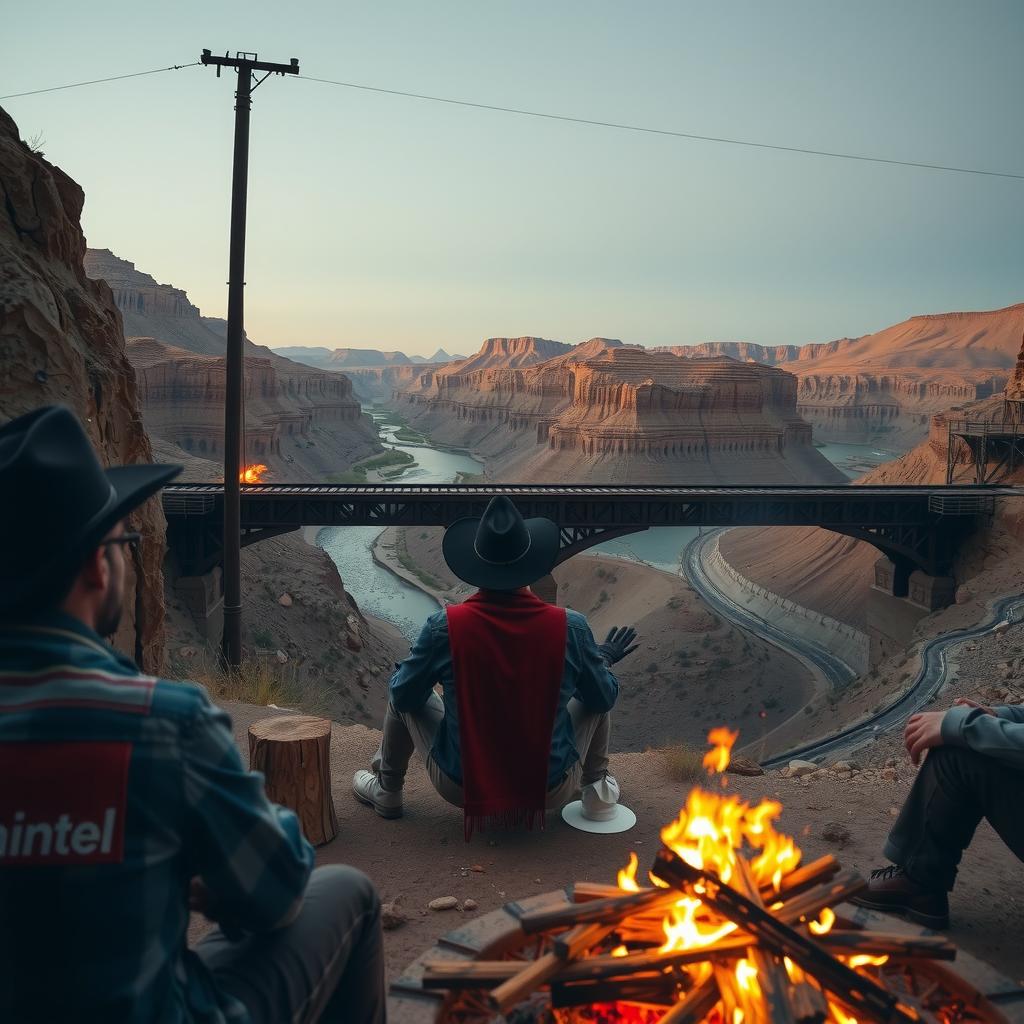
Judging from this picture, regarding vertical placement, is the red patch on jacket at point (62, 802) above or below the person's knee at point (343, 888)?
above

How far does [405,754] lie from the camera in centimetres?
521

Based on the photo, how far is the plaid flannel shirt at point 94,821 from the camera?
1.67 meters

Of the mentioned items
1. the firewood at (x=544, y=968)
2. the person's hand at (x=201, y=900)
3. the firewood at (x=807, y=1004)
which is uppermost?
the person's hand at (x=201, y=900)

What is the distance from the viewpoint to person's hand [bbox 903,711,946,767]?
12.0 ft

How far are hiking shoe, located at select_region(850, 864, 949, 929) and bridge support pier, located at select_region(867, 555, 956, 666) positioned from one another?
24.7 metres

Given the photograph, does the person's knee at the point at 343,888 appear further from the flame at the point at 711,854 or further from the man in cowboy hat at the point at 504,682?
the man in cowboy hat at the point at 504,682

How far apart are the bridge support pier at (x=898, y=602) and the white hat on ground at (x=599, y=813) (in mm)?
23945

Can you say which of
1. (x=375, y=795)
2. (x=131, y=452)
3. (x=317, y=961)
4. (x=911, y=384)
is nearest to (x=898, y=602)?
(x=131, y=452)

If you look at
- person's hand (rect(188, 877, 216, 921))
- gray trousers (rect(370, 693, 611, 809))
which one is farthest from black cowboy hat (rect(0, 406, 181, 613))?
gray trousers (rect(370, 693, 611, 809))

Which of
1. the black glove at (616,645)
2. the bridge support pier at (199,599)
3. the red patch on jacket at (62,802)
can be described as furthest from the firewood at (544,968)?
the bridge support pier at (199,599)

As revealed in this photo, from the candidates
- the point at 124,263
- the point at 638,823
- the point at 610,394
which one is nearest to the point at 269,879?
the point at 638,823

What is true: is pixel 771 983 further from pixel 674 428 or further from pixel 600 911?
pixel 674 428

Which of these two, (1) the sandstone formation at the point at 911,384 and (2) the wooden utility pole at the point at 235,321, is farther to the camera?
(1) the sandstone formation at the point at 911,384

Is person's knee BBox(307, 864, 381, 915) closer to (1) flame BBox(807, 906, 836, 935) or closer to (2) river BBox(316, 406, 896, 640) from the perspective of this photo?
(1) flame BBox(807, 906, 836, 935)
